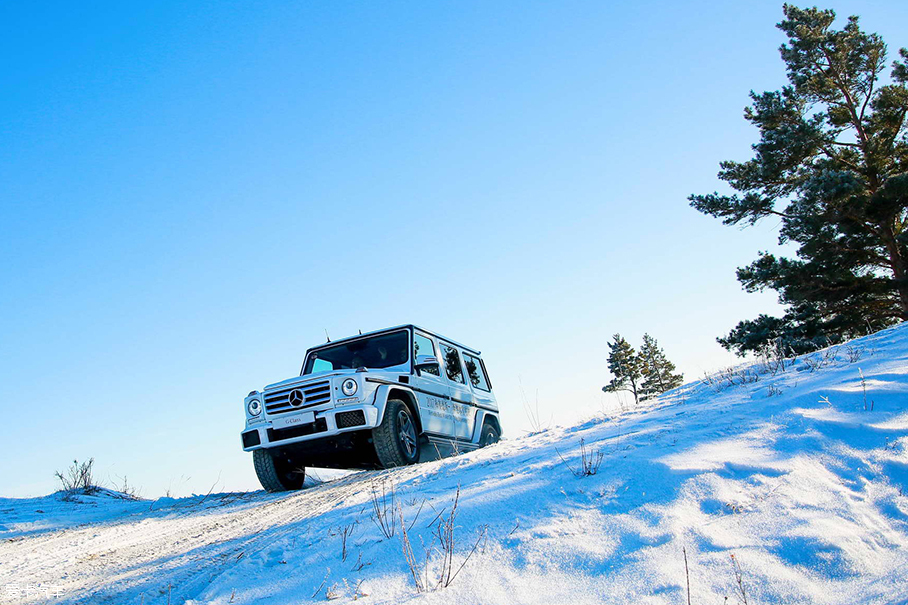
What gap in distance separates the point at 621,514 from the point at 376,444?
4291 mm

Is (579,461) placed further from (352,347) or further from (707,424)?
(352,347)

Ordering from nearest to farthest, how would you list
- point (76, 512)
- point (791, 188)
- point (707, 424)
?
point (707, 424) < point (76, 512) < point (791, 188)

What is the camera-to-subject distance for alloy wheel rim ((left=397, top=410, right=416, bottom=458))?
23.0 ft

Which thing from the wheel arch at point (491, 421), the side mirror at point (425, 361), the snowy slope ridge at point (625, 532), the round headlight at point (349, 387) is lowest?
→ the snowy slope ridge at point (625, 532)

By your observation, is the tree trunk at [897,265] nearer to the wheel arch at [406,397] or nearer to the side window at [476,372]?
the side window at [476,372]

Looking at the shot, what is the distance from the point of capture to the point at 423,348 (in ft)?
28.1

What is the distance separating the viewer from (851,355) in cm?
546

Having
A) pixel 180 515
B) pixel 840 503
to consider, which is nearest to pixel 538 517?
pixel 840 503

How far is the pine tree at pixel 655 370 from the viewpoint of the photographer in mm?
42594

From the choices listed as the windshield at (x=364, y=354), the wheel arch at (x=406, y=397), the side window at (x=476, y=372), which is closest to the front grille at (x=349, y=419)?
the wheel arch at (x=406, y=397)

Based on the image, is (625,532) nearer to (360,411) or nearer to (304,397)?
(360,411)

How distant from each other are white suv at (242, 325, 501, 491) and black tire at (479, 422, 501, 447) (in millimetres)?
748

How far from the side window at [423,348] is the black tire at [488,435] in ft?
6.07

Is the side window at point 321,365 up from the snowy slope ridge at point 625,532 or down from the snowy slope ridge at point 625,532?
up
